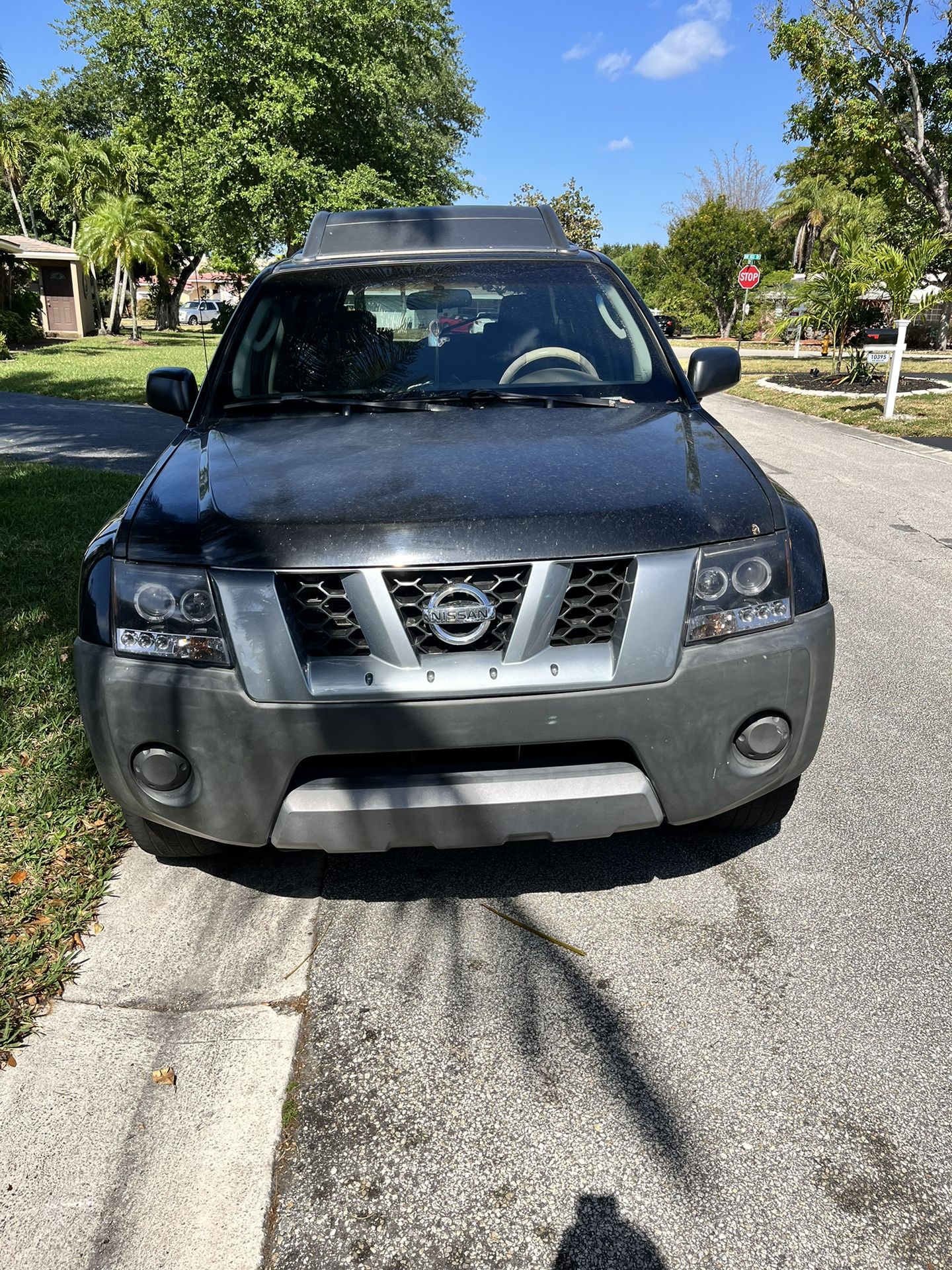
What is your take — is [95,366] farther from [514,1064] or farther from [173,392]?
[514,1064]

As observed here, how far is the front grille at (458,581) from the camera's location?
2234mm

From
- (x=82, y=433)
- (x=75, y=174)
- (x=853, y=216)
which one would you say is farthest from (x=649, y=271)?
(x=82, y=433)

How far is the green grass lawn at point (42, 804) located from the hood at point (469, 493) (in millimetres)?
1198

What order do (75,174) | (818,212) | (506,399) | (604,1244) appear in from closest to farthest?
(604,1244)
(506,399)
(75,174)
(818,212)

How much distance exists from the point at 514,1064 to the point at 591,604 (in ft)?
3.49

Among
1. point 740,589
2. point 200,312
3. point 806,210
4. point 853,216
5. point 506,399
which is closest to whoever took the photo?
point 740,589

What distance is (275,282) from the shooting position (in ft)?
12.3

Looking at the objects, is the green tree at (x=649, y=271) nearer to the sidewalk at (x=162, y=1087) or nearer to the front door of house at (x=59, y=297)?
the front door of house at (x=59, y=297)

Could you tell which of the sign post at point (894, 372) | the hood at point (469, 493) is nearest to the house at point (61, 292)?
the sign post at point (894, 372)

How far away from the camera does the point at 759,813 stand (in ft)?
9.43

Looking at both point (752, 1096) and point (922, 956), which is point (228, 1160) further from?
point (922, 956)

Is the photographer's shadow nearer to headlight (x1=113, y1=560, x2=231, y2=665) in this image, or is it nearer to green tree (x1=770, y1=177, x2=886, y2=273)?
headlight (x1=113, y1=560, x2=231, y2=665)

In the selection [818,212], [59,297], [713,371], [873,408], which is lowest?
[873,408]

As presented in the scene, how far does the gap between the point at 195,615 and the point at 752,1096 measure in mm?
1649
